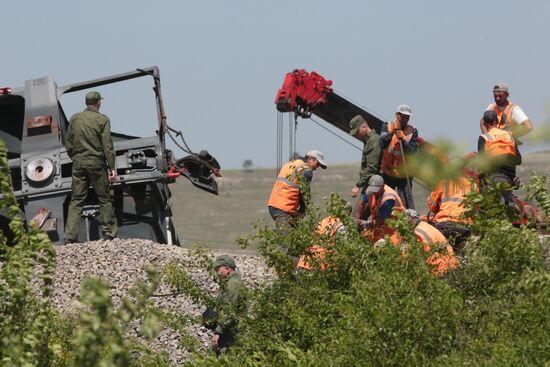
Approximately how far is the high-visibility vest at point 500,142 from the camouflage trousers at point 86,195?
497 cm

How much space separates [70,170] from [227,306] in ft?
20.4

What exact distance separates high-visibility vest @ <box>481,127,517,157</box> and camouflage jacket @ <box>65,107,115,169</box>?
4.77 meters

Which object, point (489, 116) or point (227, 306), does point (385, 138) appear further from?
point (227, 306)

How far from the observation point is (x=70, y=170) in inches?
692

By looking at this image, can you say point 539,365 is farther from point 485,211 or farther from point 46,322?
point 46,322

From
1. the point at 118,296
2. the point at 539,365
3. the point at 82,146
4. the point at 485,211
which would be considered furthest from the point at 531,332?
the point at 82,146

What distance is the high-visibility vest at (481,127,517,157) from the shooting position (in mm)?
13616

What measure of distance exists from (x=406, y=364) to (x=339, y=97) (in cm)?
850

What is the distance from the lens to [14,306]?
9.23 m

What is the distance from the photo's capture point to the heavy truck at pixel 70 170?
56.6 ft

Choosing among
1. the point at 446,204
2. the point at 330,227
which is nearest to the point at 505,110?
the point at 446,204

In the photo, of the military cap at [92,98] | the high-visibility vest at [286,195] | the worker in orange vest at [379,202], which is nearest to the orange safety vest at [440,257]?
the worker in orange vest at [379,202]

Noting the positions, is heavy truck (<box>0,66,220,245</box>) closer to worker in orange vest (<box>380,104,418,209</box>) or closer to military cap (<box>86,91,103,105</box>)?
military cap (<box>86,91,103,105</box>)

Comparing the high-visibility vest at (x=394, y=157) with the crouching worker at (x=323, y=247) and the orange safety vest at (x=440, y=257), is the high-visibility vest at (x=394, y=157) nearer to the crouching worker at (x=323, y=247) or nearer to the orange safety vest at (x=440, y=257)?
the orange safety vest at (x=440, y=257)
